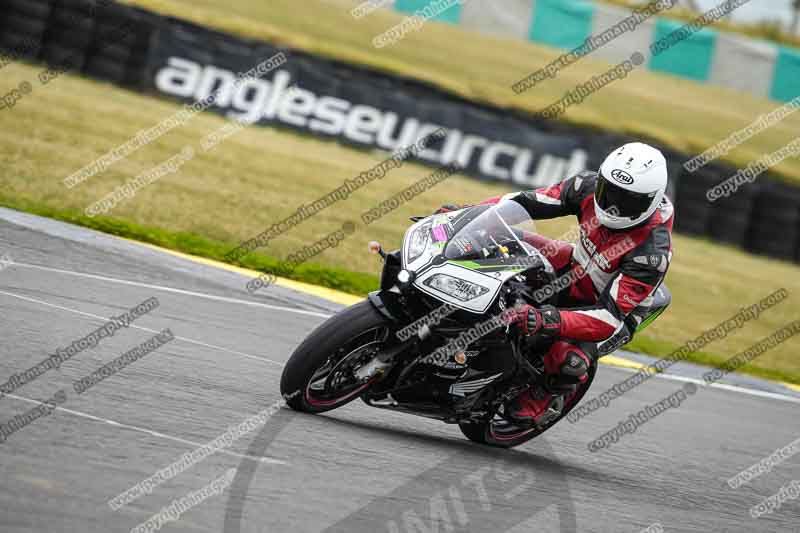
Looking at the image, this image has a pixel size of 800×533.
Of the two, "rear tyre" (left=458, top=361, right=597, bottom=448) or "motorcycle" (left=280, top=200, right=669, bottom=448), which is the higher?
"motorcycle" (left=280, top=200, right=669, bottom=448)

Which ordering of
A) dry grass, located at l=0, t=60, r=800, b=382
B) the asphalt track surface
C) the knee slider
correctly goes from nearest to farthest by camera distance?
the asphalt track surface < the knee slider < dry grass, located at l=0, t=60, r=800, b=382

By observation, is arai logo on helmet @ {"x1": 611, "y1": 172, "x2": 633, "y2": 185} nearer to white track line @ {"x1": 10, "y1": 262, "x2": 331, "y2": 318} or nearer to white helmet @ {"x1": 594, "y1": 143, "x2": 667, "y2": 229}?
white helmet @ {"x1": 594, "y1": 143, "x2": 667, "y2": 229}

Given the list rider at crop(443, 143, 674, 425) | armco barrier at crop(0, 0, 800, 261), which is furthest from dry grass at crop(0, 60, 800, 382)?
rider at crop(443, 143, 674, 425)

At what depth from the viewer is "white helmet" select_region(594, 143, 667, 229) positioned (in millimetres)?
6625

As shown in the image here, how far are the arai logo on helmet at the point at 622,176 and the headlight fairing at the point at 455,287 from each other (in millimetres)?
1082

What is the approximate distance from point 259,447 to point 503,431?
2199 mm

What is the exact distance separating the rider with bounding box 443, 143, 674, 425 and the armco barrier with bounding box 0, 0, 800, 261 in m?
12.2

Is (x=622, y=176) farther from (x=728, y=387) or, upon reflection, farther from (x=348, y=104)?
(x=348, y=104)

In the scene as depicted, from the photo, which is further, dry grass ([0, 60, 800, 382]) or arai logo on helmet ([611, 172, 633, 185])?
dry grass ([0, 60, 800, 382])

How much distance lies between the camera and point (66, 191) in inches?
491

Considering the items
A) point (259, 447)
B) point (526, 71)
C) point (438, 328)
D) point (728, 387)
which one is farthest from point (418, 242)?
point (526, 71)

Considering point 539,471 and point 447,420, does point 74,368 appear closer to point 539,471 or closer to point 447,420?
point 447,420

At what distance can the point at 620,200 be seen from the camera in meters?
6.71

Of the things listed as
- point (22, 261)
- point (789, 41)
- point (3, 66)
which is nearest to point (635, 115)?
point (789, 41)
